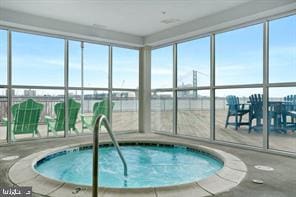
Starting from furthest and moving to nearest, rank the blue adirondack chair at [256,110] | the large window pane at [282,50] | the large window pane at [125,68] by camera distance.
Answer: the large window pane at [125,68]
the blue adirondack chair at [256,110]
the large window pane at [282,50]

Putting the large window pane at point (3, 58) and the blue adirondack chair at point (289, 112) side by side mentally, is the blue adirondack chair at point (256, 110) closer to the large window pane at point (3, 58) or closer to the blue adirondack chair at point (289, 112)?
the blue adirondack chair at point (289, 112)

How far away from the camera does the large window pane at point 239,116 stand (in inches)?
197

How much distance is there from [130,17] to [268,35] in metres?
2.91

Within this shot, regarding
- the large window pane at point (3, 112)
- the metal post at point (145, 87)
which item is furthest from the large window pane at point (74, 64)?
the metal post at point (145, 87)

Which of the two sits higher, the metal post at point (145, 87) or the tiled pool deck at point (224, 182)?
the metal post at point (145, 87)

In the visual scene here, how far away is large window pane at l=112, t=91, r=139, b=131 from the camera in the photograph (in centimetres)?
716

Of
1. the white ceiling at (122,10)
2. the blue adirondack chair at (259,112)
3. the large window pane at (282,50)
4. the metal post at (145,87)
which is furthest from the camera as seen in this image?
the metal post at (145,87)

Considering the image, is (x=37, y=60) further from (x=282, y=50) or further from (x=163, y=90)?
(x=282, y=50)

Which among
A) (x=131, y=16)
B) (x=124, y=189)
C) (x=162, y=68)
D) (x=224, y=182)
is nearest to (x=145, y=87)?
(x=162, y=68)

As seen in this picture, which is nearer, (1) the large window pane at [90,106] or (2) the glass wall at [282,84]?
(2) the glass wall at [282,84]

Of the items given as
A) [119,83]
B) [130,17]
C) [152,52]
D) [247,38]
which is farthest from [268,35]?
[119,83]

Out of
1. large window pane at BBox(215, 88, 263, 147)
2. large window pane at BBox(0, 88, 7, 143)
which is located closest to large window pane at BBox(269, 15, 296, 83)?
large window pane at BBox(215, 88, 263, 147)

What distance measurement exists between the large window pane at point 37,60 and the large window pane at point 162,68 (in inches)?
107

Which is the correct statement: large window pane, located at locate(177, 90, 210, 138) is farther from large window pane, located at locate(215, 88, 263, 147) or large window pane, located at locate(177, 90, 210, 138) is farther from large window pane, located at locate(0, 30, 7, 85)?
large window pane, located at locate(0, 30, 7, 85)
